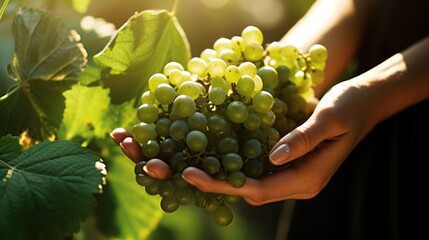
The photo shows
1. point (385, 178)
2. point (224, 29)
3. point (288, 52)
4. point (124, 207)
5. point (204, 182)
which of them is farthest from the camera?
point (224, 29)

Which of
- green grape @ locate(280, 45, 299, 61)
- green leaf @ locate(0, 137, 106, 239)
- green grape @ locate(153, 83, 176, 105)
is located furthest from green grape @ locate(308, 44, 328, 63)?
green leaf @ locate(0, 137, 106, 239)

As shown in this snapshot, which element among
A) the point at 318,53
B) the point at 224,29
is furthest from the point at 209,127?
the point at 224,29

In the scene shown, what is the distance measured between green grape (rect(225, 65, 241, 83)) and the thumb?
0.30 feet

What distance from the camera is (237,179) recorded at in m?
0.63

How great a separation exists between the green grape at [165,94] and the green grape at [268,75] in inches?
5.4

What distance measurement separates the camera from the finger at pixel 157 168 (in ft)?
2.02

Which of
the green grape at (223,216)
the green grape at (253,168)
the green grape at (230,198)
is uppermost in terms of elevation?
the green grape at (253,168)

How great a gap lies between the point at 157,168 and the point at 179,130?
0.16 ft

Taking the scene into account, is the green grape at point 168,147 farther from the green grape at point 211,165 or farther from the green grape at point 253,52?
the green grape at point 253,52

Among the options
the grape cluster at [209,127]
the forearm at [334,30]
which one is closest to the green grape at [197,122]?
the grape cluster at [209,127]

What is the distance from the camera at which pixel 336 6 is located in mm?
1109

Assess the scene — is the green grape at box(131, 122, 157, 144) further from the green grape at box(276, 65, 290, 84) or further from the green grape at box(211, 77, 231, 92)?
the green grape at box(276, 65, 290, 84)

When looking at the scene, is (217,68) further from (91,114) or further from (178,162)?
(91,114)

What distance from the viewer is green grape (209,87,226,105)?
66cm
